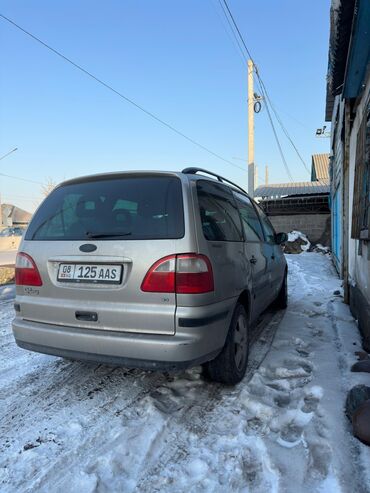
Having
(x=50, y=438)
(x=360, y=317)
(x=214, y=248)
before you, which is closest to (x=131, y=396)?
(x=50, y=438)

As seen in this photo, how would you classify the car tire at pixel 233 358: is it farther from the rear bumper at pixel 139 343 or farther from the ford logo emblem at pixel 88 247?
the ford logo emblem at pixel 88 247

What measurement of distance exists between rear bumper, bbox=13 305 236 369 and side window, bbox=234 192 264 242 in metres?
1.27

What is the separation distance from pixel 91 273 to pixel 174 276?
24.2 inches

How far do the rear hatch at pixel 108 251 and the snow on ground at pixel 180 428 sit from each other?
66 centimetres

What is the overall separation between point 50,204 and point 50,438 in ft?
5.76

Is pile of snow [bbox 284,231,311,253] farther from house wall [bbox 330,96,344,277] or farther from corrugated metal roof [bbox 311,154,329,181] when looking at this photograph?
corrugated metal roof [bbox 311,154,329,181]

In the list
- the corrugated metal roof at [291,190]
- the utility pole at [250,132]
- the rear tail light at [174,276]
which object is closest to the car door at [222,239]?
the rear tail light at [174,276]

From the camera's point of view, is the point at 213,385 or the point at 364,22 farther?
the point at 364,22

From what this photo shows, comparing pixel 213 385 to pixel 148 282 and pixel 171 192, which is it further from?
pixel 171 192

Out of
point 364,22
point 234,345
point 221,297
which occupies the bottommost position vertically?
point 234,345

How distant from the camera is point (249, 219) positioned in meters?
4.11

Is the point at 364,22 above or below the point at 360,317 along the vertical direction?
above

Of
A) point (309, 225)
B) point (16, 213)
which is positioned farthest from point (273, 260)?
point (16, 213)

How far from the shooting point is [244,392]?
2.89 meters
